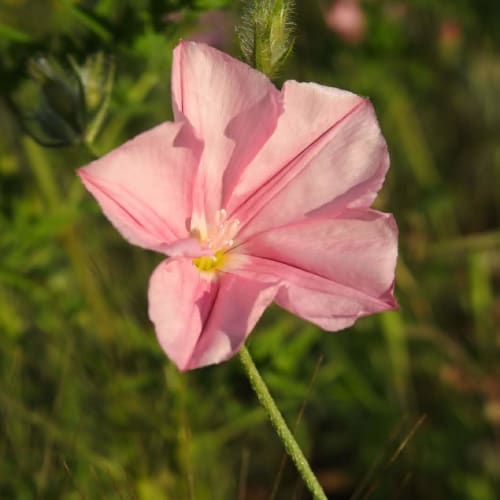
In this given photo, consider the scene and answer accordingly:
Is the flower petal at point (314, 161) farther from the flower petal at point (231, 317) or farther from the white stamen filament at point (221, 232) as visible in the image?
the flower petal at point (231, 317)

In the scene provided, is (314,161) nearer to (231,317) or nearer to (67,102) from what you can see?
(231,317)

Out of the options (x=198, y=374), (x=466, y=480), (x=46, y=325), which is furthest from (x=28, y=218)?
(x=466, y=480)

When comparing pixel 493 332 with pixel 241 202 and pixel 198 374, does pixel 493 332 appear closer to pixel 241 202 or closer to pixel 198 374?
pixel 198 374

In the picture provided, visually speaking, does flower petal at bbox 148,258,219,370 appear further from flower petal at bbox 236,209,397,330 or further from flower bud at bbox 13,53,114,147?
flower bud at bbox 13,53,114,147

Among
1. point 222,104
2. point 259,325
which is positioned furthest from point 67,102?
point 259,325

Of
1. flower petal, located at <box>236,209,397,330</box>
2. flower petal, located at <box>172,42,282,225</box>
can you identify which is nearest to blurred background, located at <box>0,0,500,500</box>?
flower petal, located at <box>236,209,397,330</box>

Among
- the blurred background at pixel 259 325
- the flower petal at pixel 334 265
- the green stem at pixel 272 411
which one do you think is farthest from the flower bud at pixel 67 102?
the green stem at pixel 272 411
